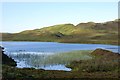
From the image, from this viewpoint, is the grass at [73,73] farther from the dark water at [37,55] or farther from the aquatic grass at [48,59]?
the aquatic grass at [48,59]

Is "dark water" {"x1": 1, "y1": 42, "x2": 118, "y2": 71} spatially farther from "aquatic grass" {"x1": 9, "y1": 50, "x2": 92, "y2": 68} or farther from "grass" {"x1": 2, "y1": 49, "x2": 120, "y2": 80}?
"grass" {"x1": 2, "y1": 49, "x2": 120, "y2": 80}

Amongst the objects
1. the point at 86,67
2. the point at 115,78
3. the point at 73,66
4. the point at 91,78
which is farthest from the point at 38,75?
the point at 73,66

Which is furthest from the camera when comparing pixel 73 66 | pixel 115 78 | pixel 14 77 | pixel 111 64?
pixel 73 66

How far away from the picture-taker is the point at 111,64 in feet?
152

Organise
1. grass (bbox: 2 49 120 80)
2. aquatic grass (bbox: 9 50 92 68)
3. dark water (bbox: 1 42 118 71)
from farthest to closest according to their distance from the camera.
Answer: aquatic grass (bbox: 9 50 92 68) < dark water (bbox: 1 42 118 71) < grass (bbox: 2 49 120 80)

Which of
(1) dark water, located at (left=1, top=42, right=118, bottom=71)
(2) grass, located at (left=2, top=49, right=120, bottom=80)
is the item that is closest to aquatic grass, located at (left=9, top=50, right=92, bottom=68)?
(1) dark water, located at (left=1, top=42, right=118, bottom=71)

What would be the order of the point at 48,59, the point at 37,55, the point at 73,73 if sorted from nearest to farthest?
1. the point at 73,73
2. the point at 48,59
3. the point at 37,55

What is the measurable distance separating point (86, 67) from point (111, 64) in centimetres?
373

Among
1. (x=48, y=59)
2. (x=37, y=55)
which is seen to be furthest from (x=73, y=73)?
(x=37, y=55)

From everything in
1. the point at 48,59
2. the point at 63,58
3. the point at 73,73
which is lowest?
the point at 73,73

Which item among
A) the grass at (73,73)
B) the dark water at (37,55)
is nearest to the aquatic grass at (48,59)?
the dark water at (37,55)

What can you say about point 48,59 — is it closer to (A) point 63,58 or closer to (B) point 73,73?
(A) point 63,58

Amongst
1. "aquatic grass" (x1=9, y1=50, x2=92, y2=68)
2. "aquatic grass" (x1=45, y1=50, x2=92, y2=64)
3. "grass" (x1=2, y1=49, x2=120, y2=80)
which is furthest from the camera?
"aquatic grass" (x1=45, y1=50, x2=92, y2=64)

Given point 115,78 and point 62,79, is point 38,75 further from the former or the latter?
point 115,78
